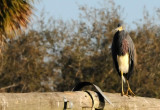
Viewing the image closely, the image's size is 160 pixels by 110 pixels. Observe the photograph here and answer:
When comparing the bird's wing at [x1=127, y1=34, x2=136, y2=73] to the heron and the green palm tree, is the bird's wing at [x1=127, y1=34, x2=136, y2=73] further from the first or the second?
the green palm tree

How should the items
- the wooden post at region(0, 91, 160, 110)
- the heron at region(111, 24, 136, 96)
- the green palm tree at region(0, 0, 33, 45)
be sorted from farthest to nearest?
the green palm tree at region(0, 0, 33, 45) < the heron at region(111, 24, 136, 96) < the wooden post at region(0, 91, 160, 110)

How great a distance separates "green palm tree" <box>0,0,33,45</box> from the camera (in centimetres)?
784

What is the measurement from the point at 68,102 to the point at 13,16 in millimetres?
4664

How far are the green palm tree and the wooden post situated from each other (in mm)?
3911

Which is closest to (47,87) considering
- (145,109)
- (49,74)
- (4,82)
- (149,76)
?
(49,74)

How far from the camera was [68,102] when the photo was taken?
12.0 ft

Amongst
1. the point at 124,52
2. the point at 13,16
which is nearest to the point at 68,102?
the point at 124,52

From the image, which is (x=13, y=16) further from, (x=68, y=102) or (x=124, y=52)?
(x=68, y=102)

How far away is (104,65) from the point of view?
2058 cm

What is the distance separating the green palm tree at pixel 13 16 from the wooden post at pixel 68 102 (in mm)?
3911

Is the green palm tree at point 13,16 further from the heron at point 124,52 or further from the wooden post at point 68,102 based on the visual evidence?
the wooden post at point 68,102

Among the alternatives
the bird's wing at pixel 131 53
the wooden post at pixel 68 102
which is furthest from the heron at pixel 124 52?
the wooden post at pixel 68 102

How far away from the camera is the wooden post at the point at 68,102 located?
322cm

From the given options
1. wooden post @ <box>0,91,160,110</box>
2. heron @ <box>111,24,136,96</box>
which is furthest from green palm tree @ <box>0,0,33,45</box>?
wooden post @ <box>0,91,160,110</box>
